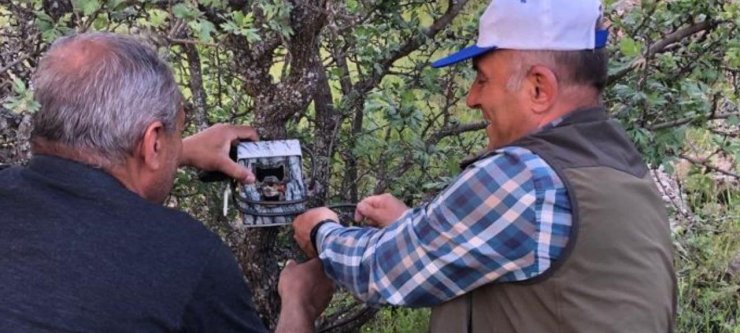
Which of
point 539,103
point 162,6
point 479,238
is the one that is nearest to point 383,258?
point 479,238

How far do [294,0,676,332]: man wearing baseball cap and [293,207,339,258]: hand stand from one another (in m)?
0.22

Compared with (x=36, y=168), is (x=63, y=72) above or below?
above

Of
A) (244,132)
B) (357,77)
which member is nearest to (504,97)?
(244,132)

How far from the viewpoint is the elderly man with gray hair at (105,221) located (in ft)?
5.43

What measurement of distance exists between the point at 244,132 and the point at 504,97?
845 millimetres

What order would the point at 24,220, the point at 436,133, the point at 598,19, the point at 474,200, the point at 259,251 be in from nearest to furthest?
the point at 24,220, the point at 474,200, the point at 598,19, the point at 259,251, the point at 436,133

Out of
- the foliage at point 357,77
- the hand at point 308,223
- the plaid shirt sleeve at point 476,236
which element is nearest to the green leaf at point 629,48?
the foliage at point 357,77

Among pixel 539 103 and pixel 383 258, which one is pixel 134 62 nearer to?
pixel 383 258

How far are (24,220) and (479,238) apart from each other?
90cm

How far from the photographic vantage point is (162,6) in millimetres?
2402

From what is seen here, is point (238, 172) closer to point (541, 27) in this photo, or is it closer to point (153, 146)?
point (153, 146)

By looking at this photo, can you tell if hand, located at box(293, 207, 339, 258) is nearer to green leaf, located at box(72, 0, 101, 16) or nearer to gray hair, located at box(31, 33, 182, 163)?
gray hair, located at box(31, 33, 182, 163)

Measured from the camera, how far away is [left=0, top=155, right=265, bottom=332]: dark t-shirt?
5.40 feet

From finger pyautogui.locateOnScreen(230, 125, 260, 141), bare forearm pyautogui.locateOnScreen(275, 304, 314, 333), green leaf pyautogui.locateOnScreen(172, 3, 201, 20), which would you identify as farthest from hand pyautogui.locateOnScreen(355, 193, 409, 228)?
green leaf pyautogui.locateOnScreen(172, 3, 201, 20)
